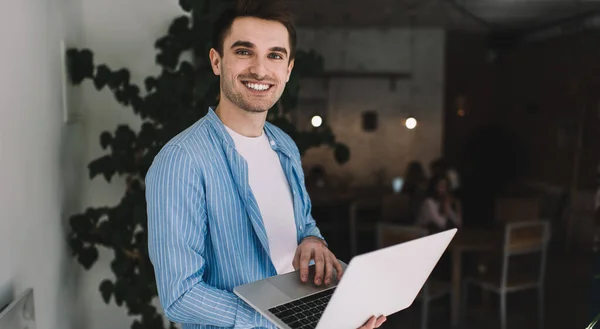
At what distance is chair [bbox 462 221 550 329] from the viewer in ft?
10.6

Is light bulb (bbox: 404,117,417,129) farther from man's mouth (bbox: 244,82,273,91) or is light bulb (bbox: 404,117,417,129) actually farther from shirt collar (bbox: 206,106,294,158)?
man's mouth (bbox: 244,82,273,91)

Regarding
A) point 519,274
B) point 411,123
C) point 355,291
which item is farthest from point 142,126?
point 519,274

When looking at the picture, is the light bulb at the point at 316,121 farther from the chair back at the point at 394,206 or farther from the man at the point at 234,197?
the man at the point at 234,197

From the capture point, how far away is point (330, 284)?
3.84 ft

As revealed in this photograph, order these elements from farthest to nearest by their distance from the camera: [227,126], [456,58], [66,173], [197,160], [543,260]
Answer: [543,260] → [456,58] → [66,173] → [227,126] → [197,160]

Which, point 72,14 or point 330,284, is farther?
point 72,14

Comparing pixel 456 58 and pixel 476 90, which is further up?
pixel 456 58

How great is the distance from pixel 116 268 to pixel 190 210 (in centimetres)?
123

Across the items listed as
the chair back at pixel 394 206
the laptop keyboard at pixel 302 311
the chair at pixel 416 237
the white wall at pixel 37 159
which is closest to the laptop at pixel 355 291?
the laptop keyboard at pixel 302 311

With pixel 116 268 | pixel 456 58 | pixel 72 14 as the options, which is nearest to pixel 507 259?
pixel 456 58

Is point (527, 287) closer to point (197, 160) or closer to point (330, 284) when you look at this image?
point (330, 284)

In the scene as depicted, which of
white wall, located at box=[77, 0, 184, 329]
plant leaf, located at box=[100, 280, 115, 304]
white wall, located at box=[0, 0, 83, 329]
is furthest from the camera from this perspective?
white wall, located at box=[77, 0, 184, 329]

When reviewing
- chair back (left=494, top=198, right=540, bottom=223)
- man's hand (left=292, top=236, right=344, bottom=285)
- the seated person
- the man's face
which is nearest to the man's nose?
the man's face

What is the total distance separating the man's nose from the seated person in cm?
228
